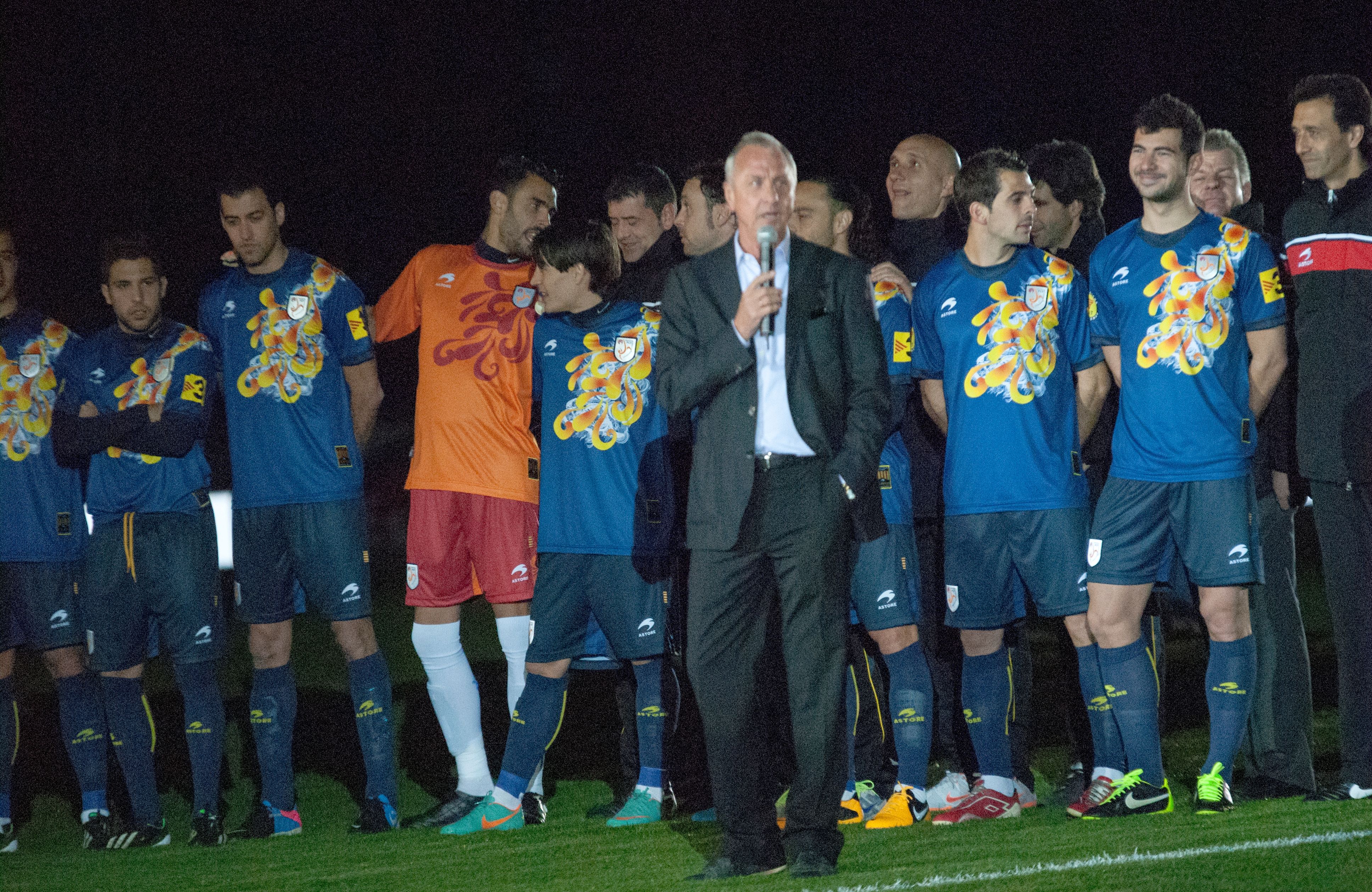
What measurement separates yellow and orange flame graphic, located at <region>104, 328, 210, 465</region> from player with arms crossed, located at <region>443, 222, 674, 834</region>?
4.08ft

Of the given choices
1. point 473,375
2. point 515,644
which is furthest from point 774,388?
point 515,644

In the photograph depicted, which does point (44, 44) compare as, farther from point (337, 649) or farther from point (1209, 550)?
point (1209, 550)

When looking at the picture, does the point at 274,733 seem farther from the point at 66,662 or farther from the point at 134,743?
the point at 66,662

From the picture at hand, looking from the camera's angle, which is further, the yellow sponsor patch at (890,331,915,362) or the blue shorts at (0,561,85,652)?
the blue shorts at (0,561,85,652)

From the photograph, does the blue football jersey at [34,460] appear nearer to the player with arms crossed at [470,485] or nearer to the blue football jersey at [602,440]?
the player with arms crossed at [470,485]

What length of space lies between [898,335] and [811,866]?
6.32 feet

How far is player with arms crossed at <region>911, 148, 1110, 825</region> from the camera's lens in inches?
177

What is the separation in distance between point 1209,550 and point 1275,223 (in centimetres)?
753

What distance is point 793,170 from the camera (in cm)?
364

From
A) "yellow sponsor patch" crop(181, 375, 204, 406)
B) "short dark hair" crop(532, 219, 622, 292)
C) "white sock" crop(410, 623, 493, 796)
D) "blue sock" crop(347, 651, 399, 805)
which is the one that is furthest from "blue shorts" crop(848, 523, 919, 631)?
"yellow sponsor patch" crop(181, 375, 204, 406)

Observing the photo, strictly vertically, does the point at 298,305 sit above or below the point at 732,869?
above

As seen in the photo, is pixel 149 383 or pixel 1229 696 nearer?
pixel 1229 696

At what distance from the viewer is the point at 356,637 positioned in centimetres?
500

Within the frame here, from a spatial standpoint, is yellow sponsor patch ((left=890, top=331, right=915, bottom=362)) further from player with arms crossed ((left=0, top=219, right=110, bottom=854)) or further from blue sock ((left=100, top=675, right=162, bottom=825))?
player with arms crossed ((left=0, top=219, right=110, bottom=854))
